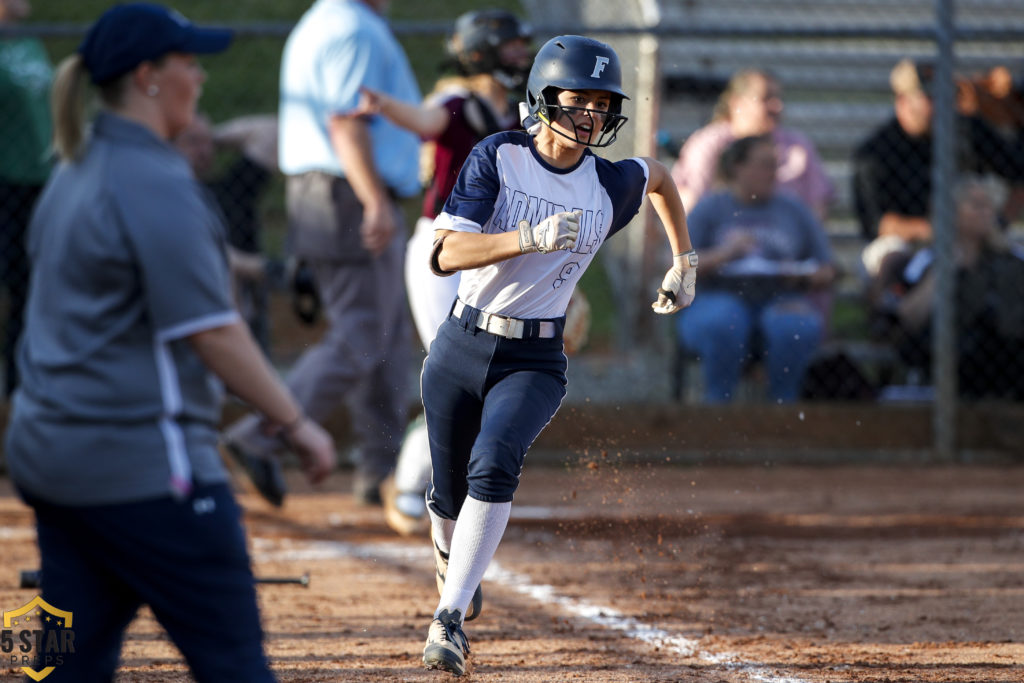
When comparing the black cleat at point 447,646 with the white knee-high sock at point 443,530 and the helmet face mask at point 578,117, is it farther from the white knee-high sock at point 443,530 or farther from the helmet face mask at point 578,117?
the helmet face mask at point 578,117

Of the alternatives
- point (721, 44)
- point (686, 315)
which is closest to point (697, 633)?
point (686, 315)

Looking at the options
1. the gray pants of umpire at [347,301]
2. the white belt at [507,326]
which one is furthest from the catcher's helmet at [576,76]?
the gray pants of umpire at [347,301]

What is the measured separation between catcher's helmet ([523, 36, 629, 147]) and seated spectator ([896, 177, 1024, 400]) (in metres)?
4.61

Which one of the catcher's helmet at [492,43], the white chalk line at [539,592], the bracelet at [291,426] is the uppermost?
the catcher's helmet at [492,43]

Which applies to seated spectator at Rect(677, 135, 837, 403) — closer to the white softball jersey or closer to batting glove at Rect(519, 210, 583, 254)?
the white softball jersey

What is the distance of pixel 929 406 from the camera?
7.89 metres

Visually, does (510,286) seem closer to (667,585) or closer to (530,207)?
(530,207)

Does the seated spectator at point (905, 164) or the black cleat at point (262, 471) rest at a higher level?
the seated spectator at point (905, 164)

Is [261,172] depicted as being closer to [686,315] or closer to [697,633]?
[686,315]

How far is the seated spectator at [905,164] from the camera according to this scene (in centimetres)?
805

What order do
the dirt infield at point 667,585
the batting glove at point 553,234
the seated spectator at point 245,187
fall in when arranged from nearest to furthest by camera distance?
the batting glove at point 553,234 < the dirt infield at point 667,585 < the seated spectator at point 245,187

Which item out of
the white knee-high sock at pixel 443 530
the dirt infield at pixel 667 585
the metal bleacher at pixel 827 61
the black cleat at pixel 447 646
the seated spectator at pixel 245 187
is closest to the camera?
the black cleat at pixel 447 646

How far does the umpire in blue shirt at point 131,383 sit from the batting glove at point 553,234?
1016 mm

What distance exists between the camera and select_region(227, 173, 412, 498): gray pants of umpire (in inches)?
238
